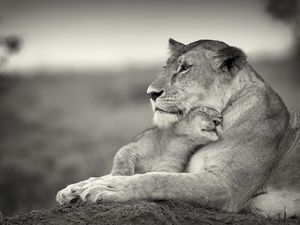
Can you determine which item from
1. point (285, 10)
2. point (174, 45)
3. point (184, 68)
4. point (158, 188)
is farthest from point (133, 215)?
point (285, 10)

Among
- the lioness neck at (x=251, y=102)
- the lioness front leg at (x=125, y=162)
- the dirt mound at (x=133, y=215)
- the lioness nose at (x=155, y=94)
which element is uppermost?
the lioness nose at (x=155, y=94)

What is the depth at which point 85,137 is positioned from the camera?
915 inches

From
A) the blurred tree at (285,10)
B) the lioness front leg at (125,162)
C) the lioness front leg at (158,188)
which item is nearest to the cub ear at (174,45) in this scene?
the lioness front leg at (125,162)

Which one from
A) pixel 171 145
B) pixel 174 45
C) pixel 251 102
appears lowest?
pixel 171 145

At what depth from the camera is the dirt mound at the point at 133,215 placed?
20.0 feet

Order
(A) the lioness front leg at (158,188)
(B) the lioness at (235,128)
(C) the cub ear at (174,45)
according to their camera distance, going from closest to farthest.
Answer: (A) the lioness front leg at (158,188), (B) the lioness at (235,128), (C) the cub ear at (174,45)

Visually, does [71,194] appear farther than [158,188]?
Yes

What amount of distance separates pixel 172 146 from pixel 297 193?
4.32 feet

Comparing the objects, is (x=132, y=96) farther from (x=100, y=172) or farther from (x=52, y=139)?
(x=100, y=172)

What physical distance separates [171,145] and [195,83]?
69 cm

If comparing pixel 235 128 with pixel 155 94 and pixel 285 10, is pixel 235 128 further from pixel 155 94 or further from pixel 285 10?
pixel 285 10

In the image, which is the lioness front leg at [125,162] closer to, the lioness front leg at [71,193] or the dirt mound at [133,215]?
the lioness front leg at [71,193]

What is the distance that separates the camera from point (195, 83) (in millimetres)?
7418

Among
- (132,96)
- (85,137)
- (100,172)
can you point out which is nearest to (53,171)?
(100,172)
